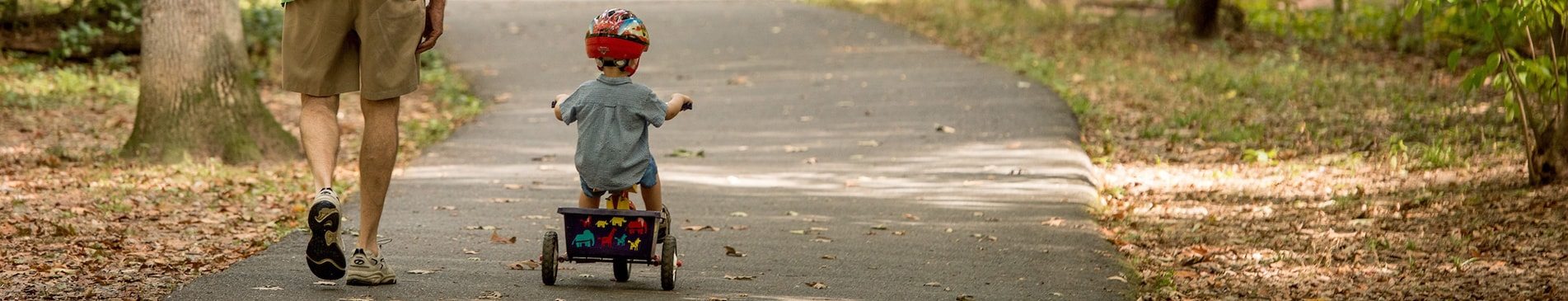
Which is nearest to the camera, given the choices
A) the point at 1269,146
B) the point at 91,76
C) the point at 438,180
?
the point at 438,180

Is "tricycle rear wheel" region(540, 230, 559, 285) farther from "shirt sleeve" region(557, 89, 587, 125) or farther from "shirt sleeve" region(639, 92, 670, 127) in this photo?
"shirt sleeve" region(639, 92, 670, 127)

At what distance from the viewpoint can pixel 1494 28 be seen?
27.5 ft

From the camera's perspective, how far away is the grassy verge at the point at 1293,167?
22.4ft

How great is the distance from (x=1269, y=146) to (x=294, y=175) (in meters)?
6.88

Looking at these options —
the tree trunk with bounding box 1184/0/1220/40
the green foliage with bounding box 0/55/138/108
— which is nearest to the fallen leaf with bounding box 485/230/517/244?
the green foliage with bounding box 0/55/138/108

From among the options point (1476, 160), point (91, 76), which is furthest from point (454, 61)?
point (1476, 160)

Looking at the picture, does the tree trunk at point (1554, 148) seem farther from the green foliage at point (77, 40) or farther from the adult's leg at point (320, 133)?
the green foliage at point (77, 40)

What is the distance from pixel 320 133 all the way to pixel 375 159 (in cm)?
21

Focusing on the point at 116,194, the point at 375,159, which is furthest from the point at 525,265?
the point at 116,194

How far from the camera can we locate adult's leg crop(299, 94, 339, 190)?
531 cm

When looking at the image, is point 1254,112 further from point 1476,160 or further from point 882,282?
point 882,282

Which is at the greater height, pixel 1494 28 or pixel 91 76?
pixel 1494 28

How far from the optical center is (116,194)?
8.67 meters

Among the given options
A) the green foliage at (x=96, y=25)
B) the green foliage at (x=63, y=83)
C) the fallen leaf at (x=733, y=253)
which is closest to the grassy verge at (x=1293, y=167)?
the fallen leaf at (x=733, y=253)
